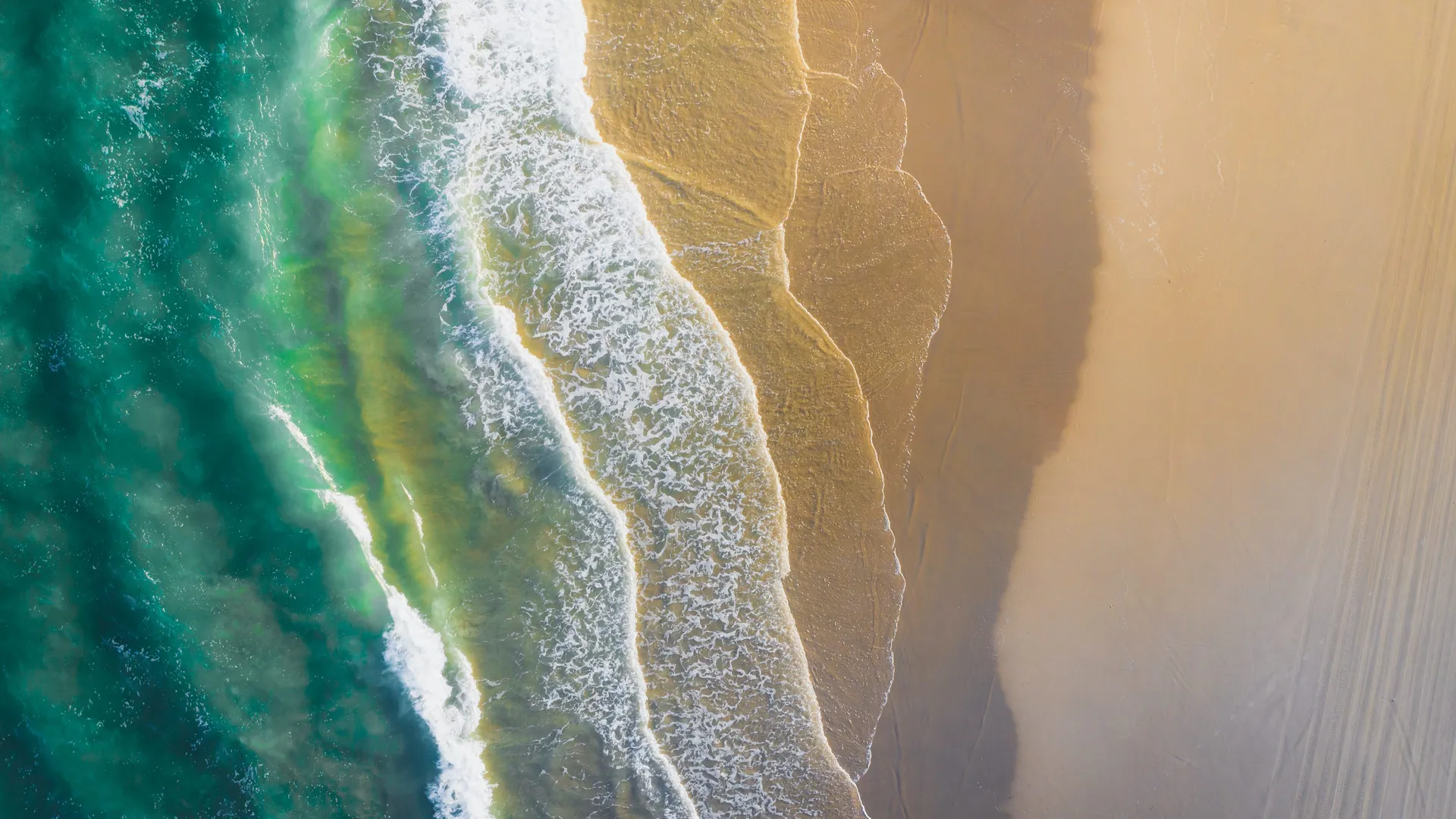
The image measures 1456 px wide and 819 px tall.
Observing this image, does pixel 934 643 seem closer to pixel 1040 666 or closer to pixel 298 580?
pixel 1040 666

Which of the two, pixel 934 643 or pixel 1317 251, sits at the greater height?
pixel 1317 251

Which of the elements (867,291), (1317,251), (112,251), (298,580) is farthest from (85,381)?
(1317,251)

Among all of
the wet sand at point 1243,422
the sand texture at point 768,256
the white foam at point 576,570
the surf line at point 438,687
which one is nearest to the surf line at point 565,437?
the white foam at point 576,570

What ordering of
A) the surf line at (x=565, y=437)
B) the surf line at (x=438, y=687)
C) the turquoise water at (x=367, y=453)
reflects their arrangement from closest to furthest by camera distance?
the turquoise water at (x=367, y=453) → the surf line at (x=565, y=437) → the surf line at (x=438, y=687)

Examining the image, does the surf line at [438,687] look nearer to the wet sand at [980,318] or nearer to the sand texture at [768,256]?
the sand texture at [768,256]

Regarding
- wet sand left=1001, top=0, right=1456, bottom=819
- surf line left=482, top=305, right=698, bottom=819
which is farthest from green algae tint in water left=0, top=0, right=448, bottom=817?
wet sand left=1001, top=0, right=1456, bottom=819

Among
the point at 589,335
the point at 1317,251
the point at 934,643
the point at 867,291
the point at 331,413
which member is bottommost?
the point at 934,643

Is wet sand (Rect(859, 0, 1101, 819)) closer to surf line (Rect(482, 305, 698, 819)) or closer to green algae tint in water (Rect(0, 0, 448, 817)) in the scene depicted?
surf line (Rect(482, 305, 698, 819))
